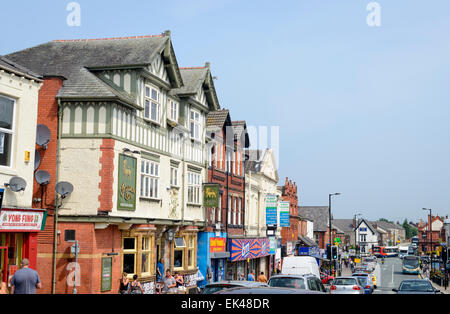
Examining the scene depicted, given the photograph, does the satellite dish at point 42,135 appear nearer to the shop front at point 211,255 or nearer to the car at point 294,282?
the car at point 294,282

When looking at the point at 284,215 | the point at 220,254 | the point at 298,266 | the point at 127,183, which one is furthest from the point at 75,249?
the point at 284,215

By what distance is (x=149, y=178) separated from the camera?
2583cm

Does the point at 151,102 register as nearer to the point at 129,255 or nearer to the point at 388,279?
the point at 129,255

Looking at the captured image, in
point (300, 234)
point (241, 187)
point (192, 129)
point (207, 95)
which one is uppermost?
point (207, 95)

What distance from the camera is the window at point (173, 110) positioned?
2848 cm

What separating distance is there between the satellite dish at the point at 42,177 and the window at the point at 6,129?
3.60m

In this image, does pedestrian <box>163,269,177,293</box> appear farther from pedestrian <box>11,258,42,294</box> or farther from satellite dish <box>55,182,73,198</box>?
pedestrian <box>11,258,42,294</box>

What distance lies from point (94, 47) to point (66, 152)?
6.25m

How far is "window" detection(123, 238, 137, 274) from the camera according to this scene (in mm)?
24156

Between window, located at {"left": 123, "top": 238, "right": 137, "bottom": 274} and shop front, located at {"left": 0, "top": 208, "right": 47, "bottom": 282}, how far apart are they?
569 cm

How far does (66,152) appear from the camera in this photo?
2247 centimetres

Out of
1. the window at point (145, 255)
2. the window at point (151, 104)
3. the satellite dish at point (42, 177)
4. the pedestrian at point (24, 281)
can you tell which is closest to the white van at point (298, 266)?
the window at point (145, 255)
